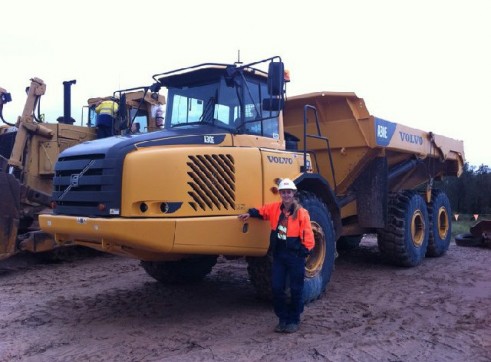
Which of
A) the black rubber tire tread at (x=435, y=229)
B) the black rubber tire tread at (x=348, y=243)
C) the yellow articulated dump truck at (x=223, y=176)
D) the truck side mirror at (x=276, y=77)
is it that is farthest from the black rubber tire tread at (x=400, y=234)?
the truck side mirror at (x=276, y=77)

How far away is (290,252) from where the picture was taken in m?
5.19

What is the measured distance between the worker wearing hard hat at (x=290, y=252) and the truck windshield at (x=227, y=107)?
1018 mm

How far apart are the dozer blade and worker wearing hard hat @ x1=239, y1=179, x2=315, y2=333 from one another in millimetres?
4521

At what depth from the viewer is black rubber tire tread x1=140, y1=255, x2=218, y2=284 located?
7.14 m

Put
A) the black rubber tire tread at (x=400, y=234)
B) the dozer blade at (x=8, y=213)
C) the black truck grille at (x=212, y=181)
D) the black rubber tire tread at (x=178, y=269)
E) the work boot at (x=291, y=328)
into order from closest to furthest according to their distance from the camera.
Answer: the black truck grille at (x=212, y=181)
the work boot at (x=291, y=328)
the black rubber tire tread at (x=178, y=269)
the dozer blade at (x=8, y=213)
the black rubber tire tread at (x=400, y=234)

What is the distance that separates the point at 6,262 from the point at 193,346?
5.71 m

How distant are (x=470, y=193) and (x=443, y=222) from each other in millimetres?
19372

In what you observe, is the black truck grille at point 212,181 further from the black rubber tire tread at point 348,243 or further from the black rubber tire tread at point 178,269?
the black rubber tire tread at point 348,243

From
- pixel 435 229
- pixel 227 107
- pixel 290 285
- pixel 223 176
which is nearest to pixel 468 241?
pixel 435 229

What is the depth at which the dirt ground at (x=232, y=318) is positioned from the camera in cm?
464

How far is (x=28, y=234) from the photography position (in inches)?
327

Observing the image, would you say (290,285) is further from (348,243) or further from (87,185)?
(348,243)

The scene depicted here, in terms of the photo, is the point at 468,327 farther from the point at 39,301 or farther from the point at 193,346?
the point at 39,301

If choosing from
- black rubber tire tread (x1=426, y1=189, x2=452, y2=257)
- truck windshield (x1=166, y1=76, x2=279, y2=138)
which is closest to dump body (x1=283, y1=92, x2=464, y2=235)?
black rubber tire tread (x1=426, y1=189, x2=452, y2=257)
